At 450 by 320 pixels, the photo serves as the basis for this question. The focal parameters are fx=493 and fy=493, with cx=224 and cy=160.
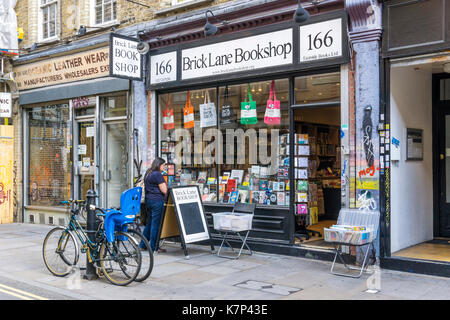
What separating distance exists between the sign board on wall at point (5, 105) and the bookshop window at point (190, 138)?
19.5 feet

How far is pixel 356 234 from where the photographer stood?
717 centimetres

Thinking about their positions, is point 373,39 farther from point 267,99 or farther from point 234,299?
point 234,299

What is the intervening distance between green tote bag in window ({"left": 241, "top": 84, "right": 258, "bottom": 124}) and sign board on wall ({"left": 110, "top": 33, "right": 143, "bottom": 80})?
2658 millimetres

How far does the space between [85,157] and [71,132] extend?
2.67 ft

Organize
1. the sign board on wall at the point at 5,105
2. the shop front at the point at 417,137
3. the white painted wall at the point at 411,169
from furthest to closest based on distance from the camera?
the sign board on wall at the point at 5,105 < the white painted wall at the point at 411,169 < the shop front at the point at 417,137

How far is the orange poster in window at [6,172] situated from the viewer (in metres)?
14.6

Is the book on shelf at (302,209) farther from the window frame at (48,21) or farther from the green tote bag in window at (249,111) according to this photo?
the window frame at (48,21)

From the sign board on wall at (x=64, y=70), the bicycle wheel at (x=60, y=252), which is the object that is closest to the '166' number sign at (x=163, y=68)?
the sign board on wall at (x=64, y=70)

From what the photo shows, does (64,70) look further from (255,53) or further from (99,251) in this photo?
(99,251)

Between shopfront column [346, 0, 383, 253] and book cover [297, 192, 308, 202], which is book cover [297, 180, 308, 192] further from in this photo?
shopfront column [346, 0, 383, 253]

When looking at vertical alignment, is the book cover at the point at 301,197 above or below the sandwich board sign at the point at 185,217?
above

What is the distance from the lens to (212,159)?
10.7m
